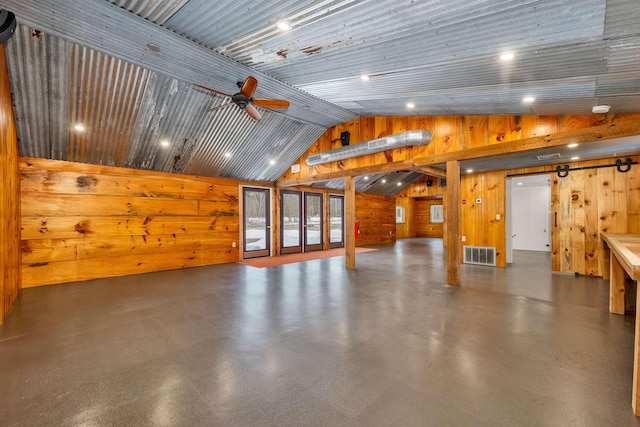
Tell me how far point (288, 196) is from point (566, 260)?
7.62 metres

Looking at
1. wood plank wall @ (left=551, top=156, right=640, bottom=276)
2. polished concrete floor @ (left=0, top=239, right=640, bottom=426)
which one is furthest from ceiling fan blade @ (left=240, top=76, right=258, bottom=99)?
wood plank wall @ (left=551, top=156, right=640, bottom=276)

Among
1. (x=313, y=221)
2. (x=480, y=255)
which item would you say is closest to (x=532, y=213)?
(x=480, y=255)

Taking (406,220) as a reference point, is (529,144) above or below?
above

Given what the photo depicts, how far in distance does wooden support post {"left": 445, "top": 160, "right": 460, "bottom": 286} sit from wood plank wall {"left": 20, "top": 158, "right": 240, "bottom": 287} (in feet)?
19.1

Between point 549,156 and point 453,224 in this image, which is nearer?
point 453,224

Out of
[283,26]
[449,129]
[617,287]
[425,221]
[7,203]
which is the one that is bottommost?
[617,287]

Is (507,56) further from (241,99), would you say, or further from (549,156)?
(549,156)

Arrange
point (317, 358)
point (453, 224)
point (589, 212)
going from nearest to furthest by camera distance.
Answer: point (317, 358) → point (453, 224) → point (589, 212)

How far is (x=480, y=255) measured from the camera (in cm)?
723

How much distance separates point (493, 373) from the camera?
7.32ft

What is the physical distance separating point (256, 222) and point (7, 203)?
5.50 m

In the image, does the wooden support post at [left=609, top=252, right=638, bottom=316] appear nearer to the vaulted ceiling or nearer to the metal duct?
the vaulted ceiling

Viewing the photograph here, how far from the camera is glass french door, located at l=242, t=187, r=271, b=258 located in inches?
335

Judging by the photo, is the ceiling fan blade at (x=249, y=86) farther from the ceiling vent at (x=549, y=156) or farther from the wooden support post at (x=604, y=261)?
the wooden support post at (x=604, y=261)
